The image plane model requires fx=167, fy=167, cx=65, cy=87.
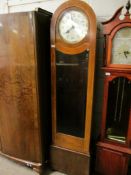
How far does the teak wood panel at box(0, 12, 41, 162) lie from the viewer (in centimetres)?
153

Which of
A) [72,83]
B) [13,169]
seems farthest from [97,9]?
[13,169]

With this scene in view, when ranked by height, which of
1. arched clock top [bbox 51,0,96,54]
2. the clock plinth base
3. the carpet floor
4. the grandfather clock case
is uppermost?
arched clock top [bbox 51,0,96,54]

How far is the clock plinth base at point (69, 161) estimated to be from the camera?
1741 millimetres

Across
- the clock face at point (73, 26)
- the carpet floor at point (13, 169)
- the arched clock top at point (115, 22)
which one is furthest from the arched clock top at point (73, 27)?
the carpet floor at point (13, 169)

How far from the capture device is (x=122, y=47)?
57.4 inches

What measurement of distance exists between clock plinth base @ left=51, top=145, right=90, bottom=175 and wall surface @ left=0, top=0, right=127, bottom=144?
39cm

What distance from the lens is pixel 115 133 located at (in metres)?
1.74

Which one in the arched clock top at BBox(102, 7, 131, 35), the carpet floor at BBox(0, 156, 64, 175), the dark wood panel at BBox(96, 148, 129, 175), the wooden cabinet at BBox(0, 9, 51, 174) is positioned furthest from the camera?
the carpet floor at BBox(0, 156, 64, 175)

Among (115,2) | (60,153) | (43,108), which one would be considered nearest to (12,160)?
(60,153)

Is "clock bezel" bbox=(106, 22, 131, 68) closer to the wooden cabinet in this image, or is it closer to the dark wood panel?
the wooden cabinet

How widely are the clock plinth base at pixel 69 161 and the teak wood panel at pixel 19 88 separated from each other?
19 centimetres

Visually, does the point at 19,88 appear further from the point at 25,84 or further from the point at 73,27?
the point at 73,27

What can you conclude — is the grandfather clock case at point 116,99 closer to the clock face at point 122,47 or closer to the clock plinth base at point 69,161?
the clock face at point 122,47

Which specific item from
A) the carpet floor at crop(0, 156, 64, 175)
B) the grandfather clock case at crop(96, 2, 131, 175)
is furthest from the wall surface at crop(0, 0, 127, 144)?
the carpet floor at crop(0, 156, 64, 175)
